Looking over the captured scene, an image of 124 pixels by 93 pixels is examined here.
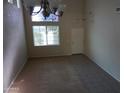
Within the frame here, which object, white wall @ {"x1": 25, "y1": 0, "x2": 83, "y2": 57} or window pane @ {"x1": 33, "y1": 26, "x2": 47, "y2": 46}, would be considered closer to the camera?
window pane @ {"x1": 33, "y1": 26, "x2": 47, "y2": 46}

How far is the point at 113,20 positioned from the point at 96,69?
222cm

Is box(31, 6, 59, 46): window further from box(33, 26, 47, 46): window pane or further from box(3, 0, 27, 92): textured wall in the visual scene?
box(3, 0, 27, 92): textured wall

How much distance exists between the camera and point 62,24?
8234mm

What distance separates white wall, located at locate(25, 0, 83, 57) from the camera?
321 inches

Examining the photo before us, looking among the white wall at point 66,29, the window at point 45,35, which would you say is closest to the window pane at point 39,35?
the window at point 45,35

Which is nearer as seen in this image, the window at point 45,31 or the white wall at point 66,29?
the window at point 45,31

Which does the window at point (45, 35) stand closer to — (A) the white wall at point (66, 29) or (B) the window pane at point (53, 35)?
(B) the window pane at point (53, 35)

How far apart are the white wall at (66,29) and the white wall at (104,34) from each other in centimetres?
72

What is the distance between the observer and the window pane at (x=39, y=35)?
8.06 meters

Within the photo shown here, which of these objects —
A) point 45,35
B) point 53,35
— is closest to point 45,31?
point 45,35

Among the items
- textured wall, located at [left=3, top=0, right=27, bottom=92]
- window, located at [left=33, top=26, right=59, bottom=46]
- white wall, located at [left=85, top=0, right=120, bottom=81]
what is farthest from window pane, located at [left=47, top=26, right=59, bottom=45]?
textured wall, located at [left=3, top=0, right=27, bottom=92]

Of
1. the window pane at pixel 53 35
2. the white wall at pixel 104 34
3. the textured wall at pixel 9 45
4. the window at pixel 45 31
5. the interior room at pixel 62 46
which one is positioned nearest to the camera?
the textured wall at pixel 9 45

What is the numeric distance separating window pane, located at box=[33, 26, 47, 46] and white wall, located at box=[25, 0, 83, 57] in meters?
0.25

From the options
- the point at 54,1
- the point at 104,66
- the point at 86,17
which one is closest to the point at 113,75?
the point at 104,66
